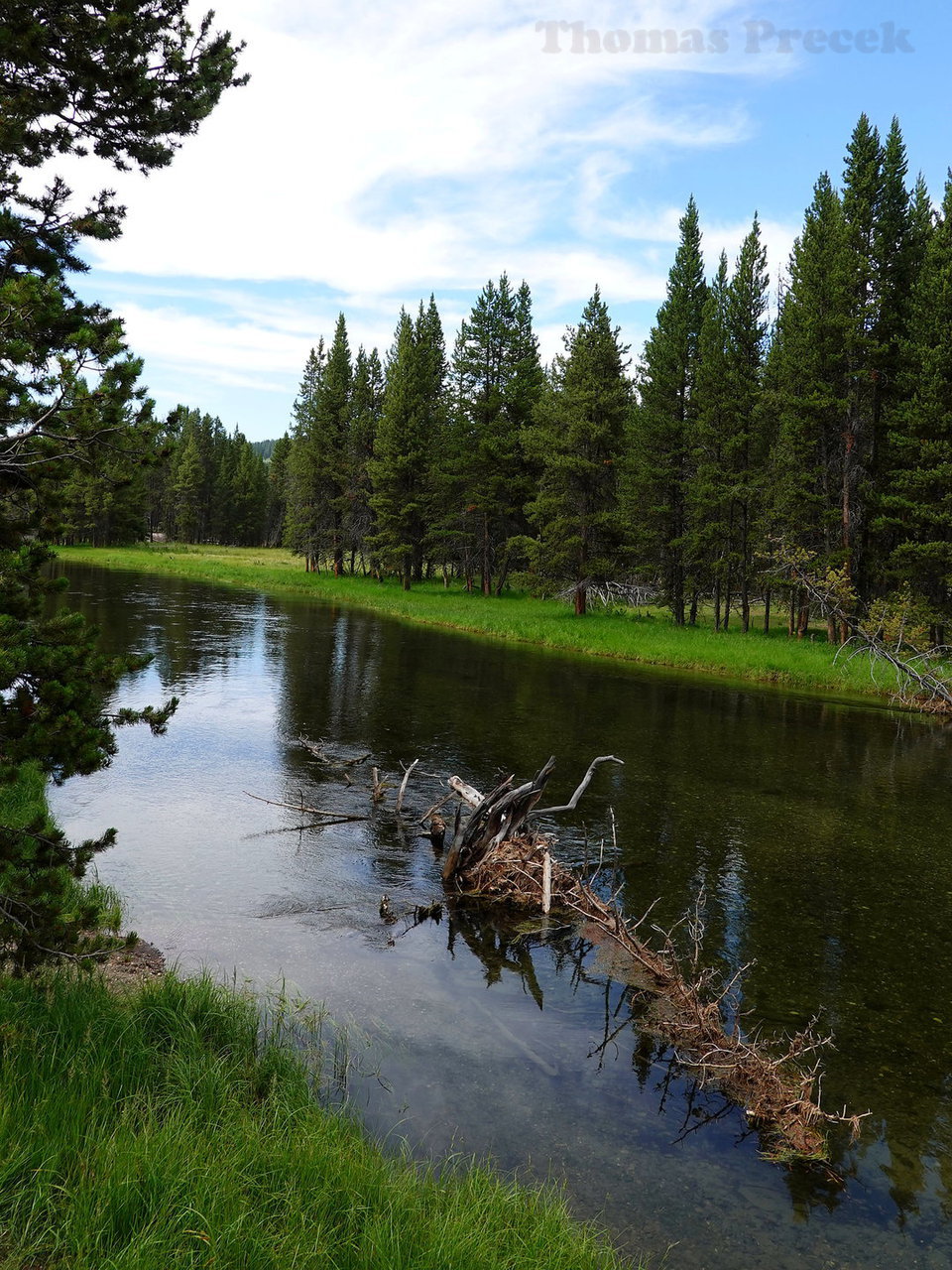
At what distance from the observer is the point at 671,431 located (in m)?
44.7

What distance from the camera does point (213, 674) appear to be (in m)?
26.2

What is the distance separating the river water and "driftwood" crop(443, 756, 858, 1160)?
0.25m

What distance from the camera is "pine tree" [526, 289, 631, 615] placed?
149 ft

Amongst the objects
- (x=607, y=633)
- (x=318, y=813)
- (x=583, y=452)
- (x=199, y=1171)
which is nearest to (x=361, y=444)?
(x=583, y=452)

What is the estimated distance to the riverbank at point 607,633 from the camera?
32.2 meters

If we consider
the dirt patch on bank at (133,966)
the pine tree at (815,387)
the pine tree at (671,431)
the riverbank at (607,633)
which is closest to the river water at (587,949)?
the dirt patch on bank at (133,966)

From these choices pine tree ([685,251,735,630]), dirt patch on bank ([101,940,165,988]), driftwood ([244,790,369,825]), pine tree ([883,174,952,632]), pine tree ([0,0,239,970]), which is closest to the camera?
pine tree ([0,0,239,970])

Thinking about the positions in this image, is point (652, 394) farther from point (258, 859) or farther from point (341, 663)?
point (258, 859)

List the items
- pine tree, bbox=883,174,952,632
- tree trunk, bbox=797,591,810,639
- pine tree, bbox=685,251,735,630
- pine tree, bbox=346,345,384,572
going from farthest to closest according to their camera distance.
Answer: pine tree, bbox=346,345,384,572 < pine tree, bbox=685,251,735,630 < tree trunk, bbox=797,591,810,639 < pine tree, bbox=883,174,952,632

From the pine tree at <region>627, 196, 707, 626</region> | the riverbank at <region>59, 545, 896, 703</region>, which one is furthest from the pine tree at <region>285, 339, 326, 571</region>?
the pine tree at <region>627, 196, 707, 626</region>

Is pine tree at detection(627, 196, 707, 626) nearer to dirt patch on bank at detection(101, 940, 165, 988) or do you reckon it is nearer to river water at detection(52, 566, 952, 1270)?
river water at detection(52, 566, 952, 1270)

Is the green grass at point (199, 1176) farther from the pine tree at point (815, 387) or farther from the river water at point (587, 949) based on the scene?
the pine tree at point (815, 387)

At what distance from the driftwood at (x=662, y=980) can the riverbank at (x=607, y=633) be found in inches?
897

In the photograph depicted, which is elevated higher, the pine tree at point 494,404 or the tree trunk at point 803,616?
the pine tree at point 494,404
